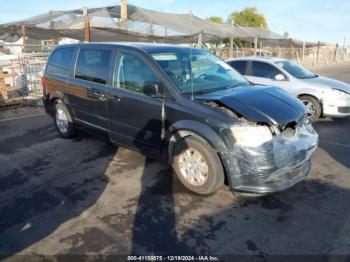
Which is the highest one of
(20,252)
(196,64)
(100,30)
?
(100,30)

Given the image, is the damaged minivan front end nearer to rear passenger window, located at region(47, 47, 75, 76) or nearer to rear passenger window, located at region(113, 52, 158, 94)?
rear passenger window, located at region(113, 52, 158, 94)

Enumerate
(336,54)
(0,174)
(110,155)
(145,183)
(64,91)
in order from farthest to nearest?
(336,54)
(64,91)
(110,155)
(0,174)
(145,183)

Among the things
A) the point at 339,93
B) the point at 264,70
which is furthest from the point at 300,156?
the point at 264,70

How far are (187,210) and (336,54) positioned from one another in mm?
39428

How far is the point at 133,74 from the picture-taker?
4.39 meters

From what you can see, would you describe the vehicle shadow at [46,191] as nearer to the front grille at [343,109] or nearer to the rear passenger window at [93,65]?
the rear passenger window at [93,65]

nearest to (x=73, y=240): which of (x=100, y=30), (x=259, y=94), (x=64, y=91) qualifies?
(x=259, y=94)

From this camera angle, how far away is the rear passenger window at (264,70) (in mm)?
7797

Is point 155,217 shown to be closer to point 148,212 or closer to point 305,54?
point 148,212

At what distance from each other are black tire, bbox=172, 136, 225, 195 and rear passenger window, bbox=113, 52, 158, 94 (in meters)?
0.93

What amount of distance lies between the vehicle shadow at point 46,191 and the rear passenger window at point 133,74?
1.32m

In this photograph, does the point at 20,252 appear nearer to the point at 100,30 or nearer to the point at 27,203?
the point at 27,203

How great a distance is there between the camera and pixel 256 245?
2.91 m

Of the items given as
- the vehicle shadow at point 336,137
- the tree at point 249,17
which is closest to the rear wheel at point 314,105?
the vehicle shadow at point 336,137
